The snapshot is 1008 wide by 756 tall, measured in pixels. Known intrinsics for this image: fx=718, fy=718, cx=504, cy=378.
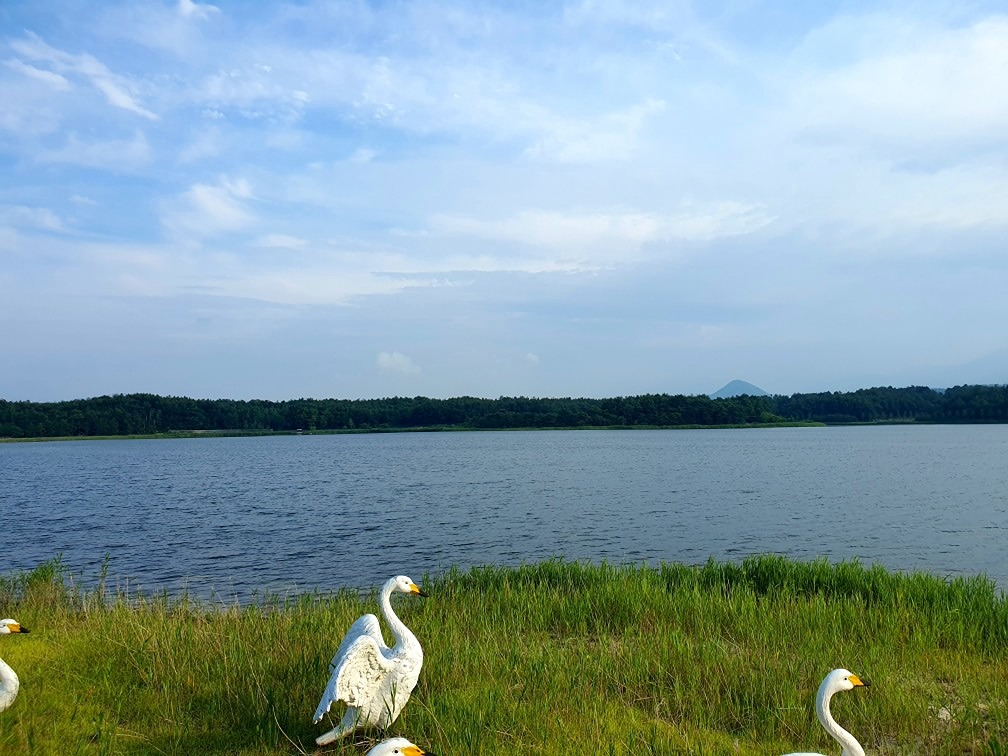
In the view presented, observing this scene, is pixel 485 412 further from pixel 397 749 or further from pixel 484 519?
pixel 397 749

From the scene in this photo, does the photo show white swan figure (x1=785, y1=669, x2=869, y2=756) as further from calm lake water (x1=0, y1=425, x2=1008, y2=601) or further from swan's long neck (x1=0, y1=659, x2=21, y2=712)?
calm lake water (x1=0, y1=425, x2=1008, y2=601)

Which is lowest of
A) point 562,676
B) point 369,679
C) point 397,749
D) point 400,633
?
point 562,676

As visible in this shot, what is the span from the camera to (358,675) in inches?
227

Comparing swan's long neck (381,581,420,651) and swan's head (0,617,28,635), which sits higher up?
swan's long neck (381,581,420,651)

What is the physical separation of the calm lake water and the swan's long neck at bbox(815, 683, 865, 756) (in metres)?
14.0

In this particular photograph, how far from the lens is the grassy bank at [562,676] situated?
6.12 meters

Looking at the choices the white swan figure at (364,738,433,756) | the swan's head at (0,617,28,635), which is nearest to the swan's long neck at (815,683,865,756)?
the white swan figure at (364,738,433,756)

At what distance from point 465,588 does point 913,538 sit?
16.1 m

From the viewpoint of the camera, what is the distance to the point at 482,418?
5856 inches

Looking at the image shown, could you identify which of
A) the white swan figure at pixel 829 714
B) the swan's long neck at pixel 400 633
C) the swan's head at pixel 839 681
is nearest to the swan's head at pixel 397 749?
the swan's long neck at pixel 400 633

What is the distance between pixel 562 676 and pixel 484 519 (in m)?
20.8

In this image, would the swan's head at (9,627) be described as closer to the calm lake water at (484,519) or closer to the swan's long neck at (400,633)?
the swan's long neck at (400,633)

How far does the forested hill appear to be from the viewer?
405ft

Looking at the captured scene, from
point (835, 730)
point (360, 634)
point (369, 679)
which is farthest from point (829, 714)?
point (360, 634)
